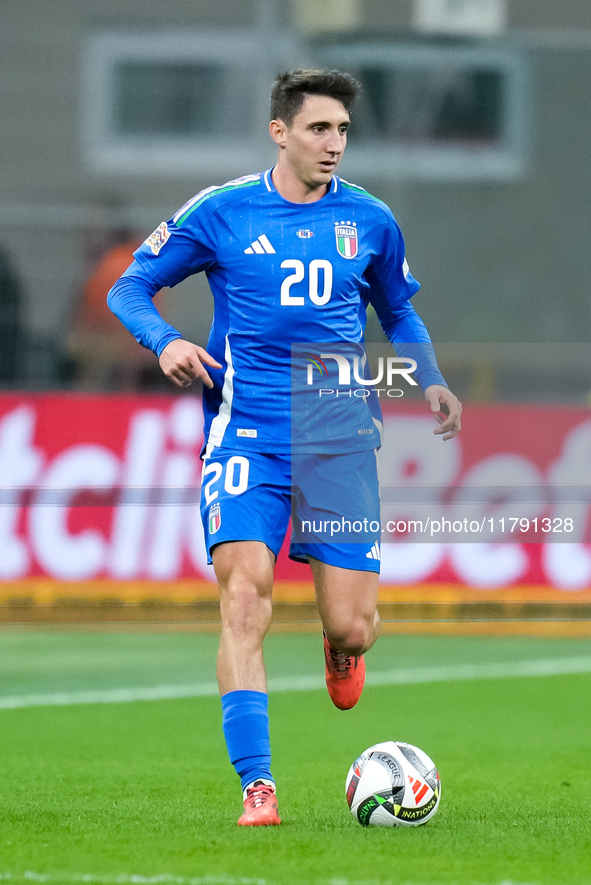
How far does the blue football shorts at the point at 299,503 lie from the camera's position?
168 inches

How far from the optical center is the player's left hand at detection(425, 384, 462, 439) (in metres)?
4.52

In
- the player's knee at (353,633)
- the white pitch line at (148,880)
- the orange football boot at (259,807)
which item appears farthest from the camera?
the player's knee at (353,633)

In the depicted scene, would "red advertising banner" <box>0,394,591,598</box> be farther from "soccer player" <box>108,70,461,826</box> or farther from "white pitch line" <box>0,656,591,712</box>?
"soccer player" <box>108,70,461,826</box>

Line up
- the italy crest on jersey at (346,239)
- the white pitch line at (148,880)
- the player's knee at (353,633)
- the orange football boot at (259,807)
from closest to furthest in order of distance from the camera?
the white pitch line at (148,880) → the orange football boot at (259,807) → the italy crest on jersey at (346,239) → the player's knee at (353,633)

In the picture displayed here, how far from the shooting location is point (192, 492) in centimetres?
949

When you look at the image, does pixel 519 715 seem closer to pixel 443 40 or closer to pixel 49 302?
pixel 49 302

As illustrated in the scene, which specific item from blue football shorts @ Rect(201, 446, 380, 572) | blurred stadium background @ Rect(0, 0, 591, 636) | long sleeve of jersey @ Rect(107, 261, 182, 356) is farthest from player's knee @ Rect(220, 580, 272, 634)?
blurred stadium background @ Rect(0, 0, 591, 636)

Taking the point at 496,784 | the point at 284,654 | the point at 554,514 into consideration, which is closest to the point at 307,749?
the point at 496,784

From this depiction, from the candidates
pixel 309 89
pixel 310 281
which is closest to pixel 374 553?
pixel 310 281

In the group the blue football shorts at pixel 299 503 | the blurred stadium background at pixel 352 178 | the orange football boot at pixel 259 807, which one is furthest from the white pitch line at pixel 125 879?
the blurred stadium background at pixel 352 178

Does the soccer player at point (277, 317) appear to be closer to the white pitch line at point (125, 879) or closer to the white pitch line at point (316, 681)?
the white pitch line at point (125, 879)

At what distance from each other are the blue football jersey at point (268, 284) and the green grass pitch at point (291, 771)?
108 centimetres

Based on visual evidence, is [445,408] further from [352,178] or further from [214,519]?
[352,178]

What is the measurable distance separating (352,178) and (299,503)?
879cm
